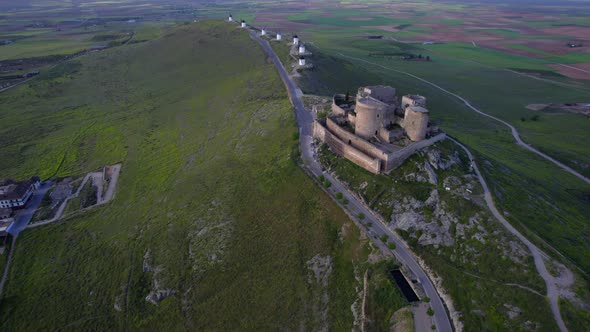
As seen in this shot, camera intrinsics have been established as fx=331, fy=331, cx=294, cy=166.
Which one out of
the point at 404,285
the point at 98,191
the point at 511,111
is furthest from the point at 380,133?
the point at 511,111

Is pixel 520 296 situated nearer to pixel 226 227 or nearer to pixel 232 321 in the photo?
pixel 232 321

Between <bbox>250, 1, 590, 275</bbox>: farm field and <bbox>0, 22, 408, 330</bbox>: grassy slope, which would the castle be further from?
<bbox>250, 1, 590, 275</bbox>: farm field

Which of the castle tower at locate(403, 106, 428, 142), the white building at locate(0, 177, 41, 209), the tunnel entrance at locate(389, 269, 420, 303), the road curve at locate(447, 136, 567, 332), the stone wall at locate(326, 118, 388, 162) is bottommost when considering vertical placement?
the white building at locate(0, 177, 41, 209)

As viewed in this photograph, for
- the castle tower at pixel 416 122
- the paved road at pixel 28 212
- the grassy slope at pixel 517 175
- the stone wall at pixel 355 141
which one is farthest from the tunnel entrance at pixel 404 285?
the paved road at pixel 28 212

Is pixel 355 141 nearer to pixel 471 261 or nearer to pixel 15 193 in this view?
pixel 471 261

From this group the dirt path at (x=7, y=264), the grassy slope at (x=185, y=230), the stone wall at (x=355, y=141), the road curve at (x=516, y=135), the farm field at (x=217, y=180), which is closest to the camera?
the grassy slope at (x=185, y=230)

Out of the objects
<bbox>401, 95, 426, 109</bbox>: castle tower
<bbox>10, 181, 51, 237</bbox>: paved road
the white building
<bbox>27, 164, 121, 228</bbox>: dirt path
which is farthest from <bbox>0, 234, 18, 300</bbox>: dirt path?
<bbox>401, 95, 426, 109</bbox>: castle tower

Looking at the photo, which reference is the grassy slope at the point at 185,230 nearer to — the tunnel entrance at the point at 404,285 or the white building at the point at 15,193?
the tunnel entrance at the point at 404,285
